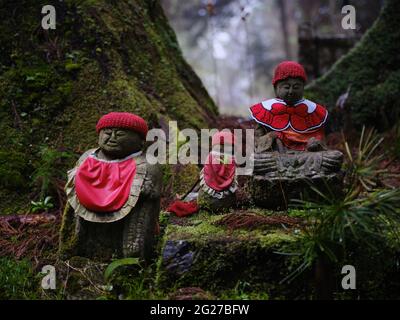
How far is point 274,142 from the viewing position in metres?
4.77

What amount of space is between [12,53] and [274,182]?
413cm

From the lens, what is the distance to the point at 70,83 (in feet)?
20.0

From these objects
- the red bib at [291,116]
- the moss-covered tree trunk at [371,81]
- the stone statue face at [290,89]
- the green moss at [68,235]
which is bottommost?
the green moss at [68,235]

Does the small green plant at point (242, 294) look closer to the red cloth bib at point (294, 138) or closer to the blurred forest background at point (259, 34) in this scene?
the red cloth bib at point (294, 138)

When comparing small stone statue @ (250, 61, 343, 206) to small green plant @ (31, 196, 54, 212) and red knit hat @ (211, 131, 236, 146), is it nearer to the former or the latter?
red knit hat @ (211, 131, 236, 146)

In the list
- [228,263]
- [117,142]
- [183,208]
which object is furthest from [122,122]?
[228,263]

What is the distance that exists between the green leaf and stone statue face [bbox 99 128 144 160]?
102cm

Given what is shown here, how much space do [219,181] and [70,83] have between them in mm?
2776

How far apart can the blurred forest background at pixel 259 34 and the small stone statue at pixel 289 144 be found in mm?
4216

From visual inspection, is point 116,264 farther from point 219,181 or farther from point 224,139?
point 224,139

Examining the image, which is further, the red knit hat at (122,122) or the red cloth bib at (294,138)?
the red cloth bib at (294,138)

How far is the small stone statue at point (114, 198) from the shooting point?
394 centimetres

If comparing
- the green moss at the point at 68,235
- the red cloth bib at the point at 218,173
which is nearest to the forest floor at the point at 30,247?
the green moss at the point at 68,235

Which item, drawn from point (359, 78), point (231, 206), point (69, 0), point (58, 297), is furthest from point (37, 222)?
point (359, 78)
